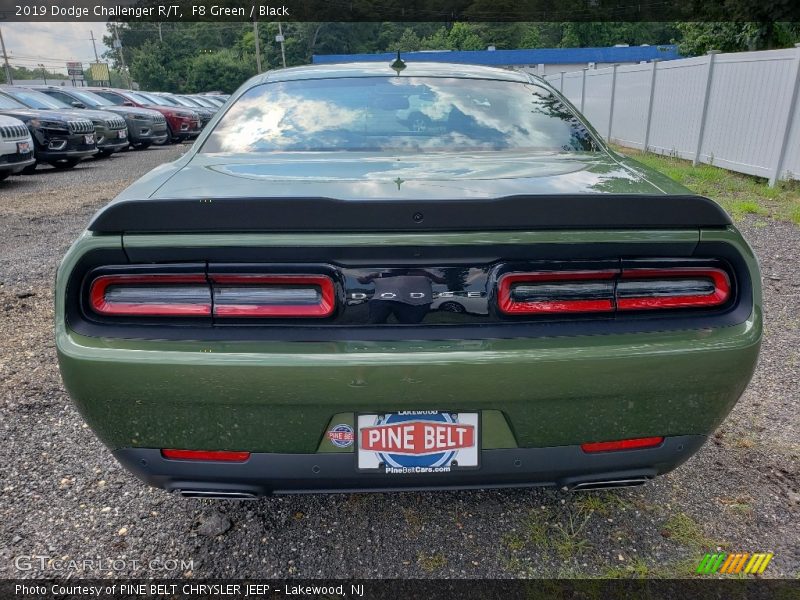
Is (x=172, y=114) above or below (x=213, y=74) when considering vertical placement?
below

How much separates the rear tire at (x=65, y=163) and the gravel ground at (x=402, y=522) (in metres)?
10.3

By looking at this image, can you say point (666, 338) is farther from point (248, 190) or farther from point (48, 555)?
point (48, 555)

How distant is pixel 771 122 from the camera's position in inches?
316

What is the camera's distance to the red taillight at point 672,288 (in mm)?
1576

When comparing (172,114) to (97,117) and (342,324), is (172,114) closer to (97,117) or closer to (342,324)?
(97,117)

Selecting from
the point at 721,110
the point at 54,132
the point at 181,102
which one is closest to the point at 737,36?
the point at 721,110

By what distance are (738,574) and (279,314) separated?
1659mm

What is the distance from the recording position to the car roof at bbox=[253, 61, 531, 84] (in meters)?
2.72

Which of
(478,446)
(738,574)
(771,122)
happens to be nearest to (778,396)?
(738,574)

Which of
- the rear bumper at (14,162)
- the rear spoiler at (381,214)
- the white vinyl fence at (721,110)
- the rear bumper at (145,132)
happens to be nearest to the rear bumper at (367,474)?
the rear spoiler at (381,214)

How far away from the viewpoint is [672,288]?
5.23 feet

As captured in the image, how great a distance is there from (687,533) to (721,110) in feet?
31.3

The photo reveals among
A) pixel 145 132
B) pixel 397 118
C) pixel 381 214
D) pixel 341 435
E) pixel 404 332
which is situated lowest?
pixel 145 132

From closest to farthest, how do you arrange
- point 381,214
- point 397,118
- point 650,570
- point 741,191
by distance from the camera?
point 381,214 → point 650,570 → point 397,118 → point 741,191
